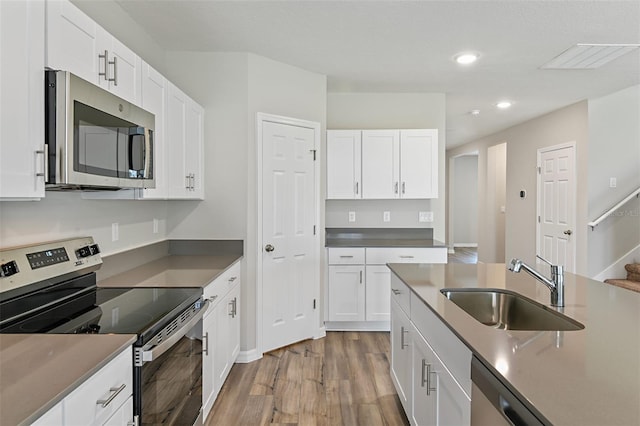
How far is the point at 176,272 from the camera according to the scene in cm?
253

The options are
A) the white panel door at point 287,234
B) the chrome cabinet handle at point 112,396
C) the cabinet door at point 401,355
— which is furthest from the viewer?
the white panel door at point 287,234

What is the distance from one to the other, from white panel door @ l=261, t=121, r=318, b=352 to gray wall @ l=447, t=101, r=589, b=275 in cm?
357

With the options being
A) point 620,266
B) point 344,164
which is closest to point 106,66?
point 344,164

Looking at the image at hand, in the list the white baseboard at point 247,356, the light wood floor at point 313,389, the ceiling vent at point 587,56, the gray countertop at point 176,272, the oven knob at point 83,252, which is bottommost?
the light wood floor at point 313,389

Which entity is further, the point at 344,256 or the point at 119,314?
the point at 344,256

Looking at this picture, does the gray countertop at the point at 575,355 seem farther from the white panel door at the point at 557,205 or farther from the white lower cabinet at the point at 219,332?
the white panel door at the point at 557,205

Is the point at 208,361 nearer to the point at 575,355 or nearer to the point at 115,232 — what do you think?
the point at 115,232

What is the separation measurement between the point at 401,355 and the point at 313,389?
2.67 feet

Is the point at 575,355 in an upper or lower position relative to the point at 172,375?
upper

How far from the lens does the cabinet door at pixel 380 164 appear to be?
4.16 m

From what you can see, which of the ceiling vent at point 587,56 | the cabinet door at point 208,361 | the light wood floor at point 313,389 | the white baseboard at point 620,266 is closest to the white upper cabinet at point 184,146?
the cabinet door at point 208,361

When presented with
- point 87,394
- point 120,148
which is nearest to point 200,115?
point 120,148

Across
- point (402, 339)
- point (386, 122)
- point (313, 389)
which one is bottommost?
point (313, 389)

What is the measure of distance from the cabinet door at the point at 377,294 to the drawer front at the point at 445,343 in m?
1.99
